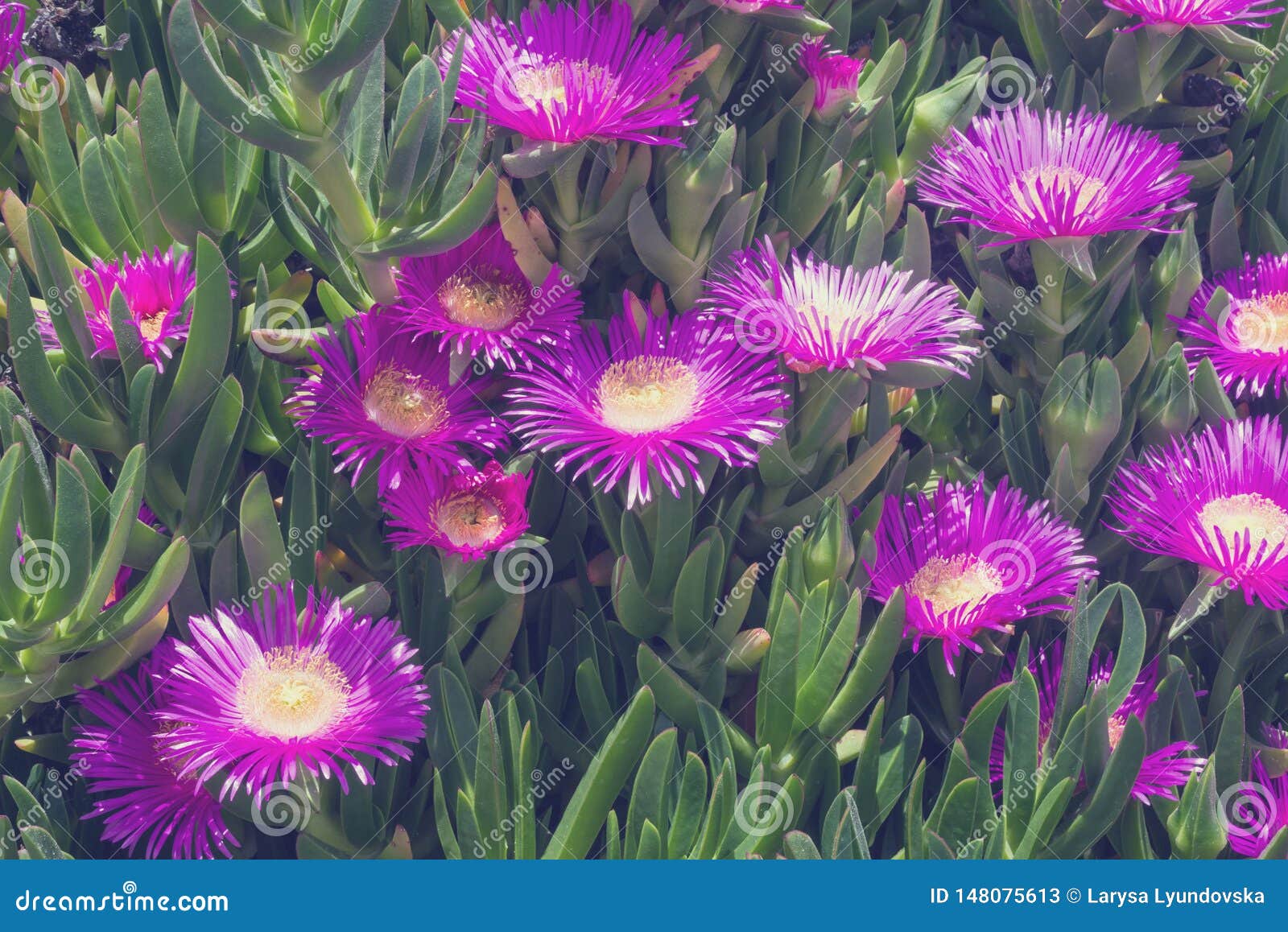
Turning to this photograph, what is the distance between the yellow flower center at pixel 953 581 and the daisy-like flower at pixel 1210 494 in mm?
81

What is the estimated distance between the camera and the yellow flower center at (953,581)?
29.1 inches

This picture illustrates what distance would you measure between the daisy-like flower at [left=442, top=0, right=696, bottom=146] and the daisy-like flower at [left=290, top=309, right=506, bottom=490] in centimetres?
13

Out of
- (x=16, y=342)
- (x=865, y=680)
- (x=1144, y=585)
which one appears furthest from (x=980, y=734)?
(x=16, y=342)

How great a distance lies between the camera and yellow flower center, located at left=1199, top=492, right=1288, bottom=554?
741 mm

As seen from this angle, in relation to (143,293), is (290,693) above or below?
below

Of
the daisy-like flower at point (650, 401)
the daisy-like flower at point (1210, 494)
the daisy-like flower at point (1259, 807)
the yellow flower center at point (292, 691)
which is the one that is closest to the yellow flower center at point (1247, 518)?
the daisy-like flower at point (1210, 494)

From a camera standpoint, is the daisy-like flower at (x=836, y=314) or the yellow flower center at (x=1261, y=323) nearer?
the daisy-like flower at (x=836, y=314)

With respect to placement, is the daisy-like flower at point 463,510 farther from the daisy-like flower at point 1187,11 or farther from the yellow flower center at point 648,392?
the daisy-like flower at point 1187,11

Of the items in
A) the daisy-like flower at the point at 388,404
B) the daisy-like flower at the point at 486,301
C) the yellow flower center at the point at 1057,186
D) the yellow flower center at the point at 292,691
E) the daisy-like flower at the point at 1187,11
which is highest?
the daisy-like flower at the point at 1187,11

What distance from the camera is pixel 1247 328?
2.57ft

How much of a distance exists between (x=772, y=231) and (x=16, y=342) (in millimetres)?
412

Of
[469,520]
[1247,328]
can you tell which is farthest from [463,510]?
[1247,328]

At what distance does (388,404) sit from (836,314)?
0.82ft

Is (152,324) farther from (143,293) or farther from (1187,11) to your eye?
(1187,11)
